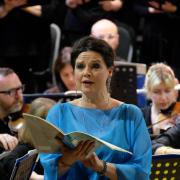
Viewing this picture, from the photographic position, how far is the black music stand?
4551 millimetres

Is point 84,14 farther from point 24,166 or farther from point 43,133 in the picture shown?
point 43,133

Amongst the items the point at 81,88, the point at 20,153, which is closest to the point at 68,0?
the point at 20,153

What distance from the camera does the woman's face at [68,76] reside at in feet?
18.3

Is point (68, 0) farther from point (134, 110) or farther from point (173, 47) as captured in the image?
point (134, 110)

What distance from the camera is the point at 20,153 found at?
3.29 m

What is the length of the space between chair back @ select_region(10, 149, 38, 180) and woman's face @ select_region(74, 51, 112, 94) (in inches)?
21.1

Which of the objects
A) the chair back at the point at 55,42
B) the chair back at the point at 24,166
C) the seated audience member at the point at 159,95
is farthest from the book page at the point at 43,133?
the chair back at the point at 55,42

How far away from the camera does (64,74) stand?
562cm

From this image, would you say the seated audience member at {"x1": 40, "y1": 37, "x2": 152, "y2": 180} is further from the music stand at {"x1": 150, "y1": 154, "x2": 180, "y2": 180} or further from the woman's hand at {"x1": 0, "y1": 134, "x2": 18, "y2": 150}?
the woman's hand at {"x1": 0, "y1": 134, "x2": 18, "y2": 150}

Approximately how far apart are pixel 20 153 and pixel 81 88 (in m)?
0.90

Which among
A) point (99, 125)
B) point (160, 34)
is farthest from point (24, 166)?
point (160, 34)

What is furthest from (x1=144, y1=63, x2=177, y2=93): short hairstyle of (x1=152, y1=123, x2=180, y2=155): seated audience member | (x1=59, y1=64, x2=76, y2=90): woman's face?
(x1=59, y1=64, x2=76, y2=90): woman's face

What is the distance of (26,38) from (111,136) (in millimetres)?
3789

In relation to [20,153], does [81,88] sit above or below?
above
